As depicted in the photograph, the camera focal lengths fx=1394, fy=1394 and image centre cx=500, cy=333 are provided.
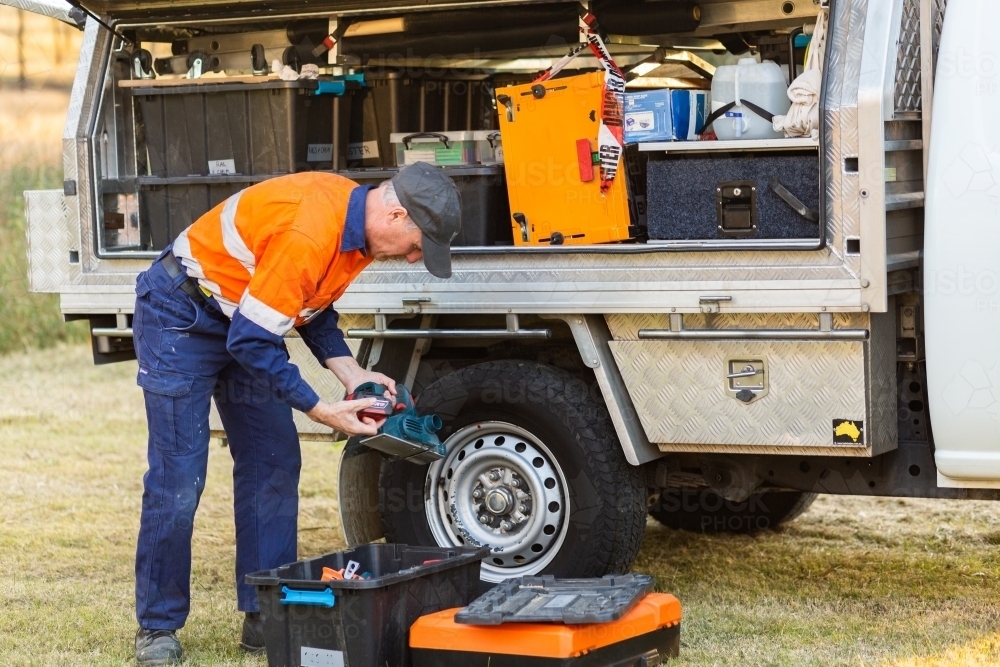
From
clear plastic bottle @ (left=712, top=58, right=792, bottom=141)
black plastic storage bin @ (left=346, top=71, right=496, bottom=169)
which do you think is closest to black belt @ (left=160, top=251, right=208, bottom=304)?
black plastic storage bin @ (left=346, top=71, right=496, bottom=169)

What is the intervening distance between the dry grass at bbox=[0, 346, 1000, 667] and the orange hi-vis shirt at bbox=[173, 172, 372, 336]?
1145 millimetres

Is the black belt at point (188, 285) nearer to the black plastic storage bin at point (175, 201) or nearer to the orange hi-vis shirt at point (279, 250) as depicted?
the orange hi-vis shirt at point (279, 250)

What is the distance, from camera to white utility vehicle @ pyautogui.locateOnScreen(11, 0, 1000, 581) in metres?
4.09

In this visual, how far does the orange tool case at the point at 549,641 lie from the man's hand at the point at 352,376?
0.73 m

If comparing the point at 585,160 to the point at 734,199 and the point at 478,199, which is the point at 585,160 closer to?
the point at 478,199

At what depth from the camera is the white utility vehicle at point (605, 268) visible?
409 cm

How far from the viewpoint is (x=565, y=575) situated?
4.64 metres

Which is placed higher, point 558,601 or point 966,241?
point 966,241

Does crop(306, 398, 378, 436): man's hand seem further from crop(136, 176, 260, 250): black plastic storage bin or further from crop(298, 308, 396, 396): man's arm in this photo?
crop(136, 176, 260, 250): black plastic storage bin

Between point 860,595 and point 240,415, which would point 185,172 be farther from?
point 860,595

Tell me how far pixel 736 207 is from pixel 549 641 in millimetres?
1522

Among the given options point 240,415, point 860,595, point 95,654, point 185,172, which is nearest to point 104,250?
point 185,172

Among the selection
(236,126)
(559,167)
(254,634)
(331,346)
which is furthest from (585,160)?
(254,634)

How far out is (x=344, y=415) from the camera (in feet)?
13.1
